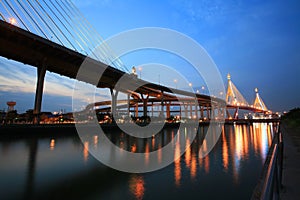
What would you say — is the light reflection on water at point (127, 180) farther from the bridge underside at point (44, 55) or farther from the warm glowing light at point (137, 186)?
the bridge underside at point (44, 55)

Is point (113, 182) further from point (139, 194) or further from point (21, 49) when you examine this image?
point (21, 49)

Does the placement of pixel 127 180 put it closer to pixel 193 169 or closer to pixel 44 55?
pixel 193 169

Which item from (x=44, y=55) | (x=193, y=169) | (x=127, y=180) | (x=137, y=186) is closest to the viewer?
(x=137, y=186)

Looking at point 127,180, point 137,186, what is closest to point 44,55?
point 127,180

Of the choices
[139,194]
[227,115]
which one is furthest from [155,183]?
[227,115]

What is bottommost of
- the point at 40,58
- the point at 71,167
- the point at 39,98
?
the point at 71,167

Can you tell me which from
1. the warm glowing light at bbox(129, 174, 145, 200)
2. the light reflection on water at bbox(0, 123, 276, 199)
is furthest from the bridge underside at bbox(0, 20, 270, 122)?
the warm glowing light at bbox(129, 174, 145, 200)

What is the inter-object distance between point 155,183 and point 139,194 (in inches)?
41.8

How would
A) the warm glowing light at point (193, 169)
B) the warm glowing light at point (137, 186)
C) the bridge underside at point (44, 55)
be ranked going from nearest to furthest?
the warm glowing light at point (137, 186), the warm glowing light at point (193, 169), the bridge underside at point (44, 55)

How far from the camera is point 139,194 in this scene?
17.7ft

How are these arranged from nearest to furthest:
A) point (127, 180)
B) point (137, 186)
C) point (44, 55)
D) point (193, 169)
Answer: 1. point (137, 186)
2. point (127, 180)
3. point (193, 169)
4. point (44, 55)

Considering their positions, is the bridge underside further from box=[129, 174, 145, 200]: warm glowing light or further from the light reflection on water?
box=[129, 174, 145, 200]: warm glowing light

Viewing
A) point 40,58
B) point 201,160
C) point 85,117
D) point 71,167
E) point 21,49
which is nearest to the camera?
point 71,167

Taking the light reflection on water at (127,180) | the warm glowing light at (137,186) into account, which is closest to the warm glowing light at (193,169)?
the light reflection on water at (127,180)
